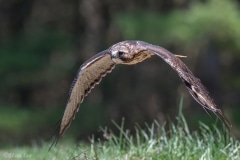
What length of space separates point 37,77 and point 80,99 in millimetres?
10667

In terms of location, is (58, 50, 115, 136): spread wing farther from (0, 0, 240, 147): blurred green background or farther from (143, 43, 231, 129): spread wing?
(0, 0, 240, 147): blurred green background

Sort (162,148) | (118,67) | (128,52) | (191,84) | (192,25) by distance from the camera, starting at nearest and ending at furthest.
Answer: (191,84) < (128,52) < (162,148) < (192,25) < (118,67)

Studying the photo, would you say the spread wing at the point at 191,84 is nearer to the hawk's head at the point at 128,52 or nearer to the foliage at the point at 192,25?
the hawk's head at the point at 128,52

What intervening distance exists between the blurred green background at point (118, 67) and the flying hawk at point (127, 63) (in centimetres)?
578

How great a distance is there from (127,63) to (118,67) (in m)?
11.4

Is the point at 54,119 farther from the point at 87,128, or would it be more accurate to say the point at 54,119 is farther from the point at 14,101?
the point at 14,101

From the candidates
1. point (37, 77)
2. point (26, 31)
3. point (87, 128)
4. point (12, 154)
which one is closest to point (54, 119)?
point (87, 128)

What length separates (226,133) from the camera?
5.26 m

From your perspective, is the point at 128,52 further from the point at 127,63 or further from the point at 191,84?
the point at 191,84

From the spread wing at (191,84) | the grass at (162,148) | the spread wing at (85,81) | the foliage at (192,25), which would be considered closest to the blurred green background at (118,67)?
the foliage at (192,25)

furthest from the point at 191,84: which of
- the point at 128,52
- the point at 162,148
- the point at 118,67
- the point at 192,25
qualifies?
the point at 118,67

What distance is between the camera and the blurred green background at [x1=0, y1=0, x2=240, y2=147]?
1153 cm

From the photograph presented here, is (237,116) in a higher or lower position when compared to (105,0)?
lower

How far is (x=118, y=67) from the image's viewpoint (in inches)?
638
